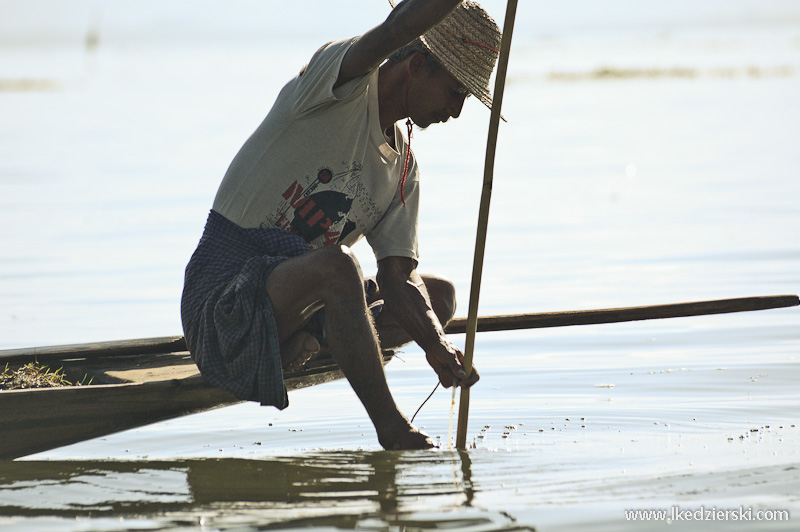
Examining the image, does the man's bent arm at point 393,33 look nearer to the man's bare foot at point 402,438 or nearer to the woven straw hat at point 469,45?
the woven straw hat at point 469,45

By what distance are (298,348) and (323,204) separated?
18.7 inches

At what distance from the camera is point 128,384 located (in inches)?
145

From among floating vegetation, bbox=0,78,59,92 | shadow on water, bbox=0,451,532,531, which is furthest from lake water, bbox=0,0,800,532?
floating vegetation, bbox=0,78,59,92

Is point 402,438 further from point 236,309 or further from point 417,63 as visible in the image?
point 417,63

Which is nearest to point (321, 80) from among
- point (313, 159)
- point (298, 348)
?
point (313, 159)

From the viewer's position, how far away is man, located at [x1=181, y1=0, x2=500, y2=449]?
3.41 meters

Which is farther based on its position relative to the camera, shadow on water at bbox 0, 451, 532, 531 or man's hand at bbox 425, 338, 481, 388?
man's hand at bbox 425, 338, 481, 388

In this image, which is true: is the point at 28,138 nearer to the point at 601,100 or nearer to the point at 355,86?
the point at 601,100

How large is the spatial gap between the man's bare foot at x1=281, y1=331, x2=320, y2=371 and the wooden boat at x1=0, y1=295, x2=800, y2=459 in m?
0.20

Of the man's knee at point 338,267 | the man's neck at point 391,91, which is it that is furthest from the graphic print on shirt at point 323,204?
the man's knee at point 338,267

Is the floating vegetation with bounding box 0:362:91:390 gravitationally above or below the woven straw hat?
below

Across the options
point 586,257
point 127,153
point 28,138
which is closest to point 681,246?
point 586,257

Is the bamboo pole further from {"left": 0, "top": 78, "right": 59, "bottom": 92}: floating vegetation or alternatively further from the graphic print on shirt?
{"left": 0, "top": 78, "right": 59, "bottom": 92}: floating vegetation

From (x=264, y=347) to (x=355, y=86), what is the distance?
84 centimetres
